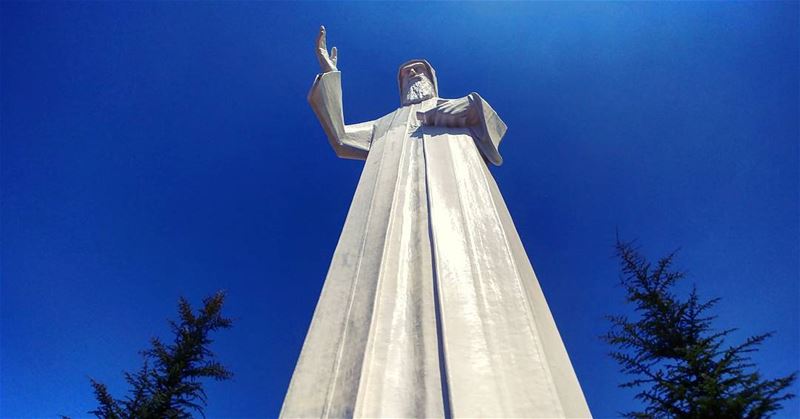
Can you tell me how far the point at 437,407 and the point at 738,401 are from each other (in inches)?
267

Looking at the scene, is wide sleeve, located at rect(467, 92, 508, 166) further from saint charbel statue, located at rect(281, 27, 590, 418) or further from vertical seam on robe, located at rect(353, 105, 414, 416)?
vertical seam on robe, located at rect(353, 105, 414, 416)

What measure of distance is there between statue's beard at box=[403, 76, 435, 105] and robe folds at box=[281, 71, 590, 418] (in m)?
2.37

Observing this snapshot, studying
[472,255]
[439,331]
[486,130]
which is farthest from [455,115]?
[439,331]

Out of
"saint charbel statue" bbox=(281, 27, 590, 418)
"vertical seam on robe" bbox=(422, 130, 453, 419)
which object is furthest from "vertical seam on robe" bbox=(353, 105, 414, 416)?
"vertical seam on robe" bbox=(422, 130, 453, 419)

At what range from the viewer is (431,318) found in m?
3.37

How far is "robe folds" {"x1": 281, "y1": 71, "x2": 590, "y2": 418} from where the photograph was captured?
114 inches

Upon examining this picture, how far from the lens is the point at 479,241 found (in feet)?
13.1

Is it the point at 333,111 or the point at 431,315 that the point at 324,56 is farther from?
the point at 431,315

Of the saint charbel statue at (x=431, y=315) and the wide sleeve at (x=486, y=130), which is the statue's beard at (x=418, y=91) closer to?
the wide sleeve at (x=486, y=130)

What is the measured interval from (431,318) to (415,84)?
5.08 m

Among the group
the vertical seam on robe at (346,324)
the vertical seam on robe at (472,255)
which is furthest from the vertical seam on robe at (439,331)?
the vertical seam on robe at (346,324)

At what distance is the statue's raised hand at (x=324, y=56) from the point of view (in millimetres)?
6327

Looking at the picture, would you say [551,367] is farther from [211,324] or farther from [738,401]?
[211,324]

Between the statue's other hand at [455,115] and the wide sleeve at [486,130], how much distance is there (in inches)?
2.6
